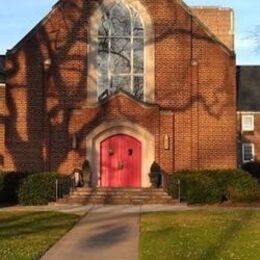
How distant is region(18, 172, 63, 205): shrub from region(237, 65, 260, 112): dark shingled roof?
30742 mm

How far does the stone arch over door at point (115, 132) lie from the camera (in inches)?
1176

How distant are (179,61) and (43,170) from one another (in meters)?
7.33

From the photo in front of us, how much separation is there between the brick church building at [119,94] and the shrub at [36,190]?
10.6 ft

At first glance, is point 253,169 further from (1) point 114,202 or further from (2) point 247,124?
(1) point 114,202

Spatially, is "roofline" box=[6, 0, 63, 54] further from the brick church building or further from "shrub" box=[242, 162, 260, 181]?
"shrub" box=[242, 162, 260, 181]

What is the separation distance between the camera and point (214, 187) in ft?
86.3

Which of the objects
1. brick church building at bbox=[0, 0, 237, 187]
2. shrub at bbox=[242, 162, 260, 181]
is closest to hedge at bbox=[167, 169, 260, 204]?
brick church building at bbox=[0, 0, 237, 187]

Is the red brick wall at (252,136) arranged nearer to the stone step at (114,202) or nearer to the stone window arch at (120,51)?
the stone window arch at (120,51)

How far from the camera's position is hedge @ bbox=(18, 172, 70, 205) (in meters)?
26.4

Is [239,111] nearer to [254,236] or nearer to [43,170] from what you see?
[43,170]

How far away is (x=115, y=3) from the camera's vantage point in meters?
Answer: 30.9

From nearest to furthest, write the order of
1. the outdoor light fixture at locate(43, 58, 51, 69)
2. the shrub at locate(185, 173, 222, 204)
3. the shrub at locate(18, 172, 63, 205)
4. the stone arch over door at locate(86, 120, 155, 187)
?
the shrub at locate(185, 173, 222, 204) < the shrub at locate(18, 172, 63, 205) < the stone arch over door at locate(86, 120, 155, 187) < the outdoor light fixture at locate(43, 58, 51, 69)

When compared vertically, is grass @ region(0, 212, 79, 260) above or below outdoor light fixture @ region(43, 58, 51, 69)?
below

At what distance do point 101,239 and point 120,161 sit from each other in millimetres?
14479
